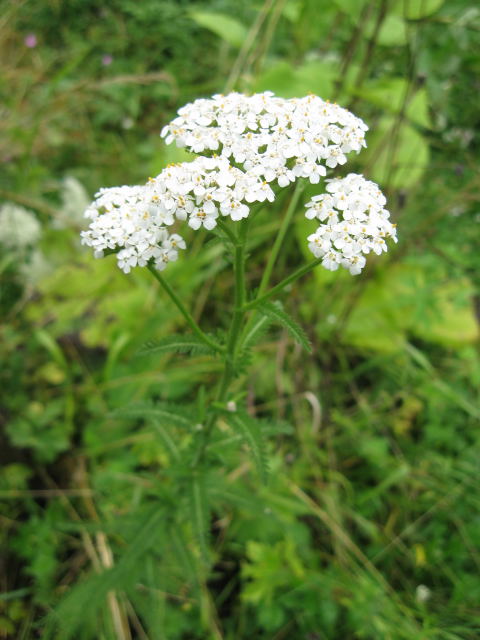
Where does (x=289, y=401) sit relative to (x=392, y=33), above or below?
below

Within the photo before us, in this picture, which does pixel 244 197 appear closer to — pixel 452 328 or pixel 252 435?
pixel 252 435

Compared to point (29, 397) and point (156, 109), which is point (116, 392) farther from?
point (156, 109)

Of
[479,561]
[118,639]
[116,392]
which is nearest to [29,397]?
[116,392]

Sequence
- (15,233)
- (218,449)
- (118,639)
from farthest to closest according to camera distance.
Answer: (15,233) < (118,639) < (218,449)

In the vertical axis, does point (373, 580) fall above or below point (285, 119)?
below

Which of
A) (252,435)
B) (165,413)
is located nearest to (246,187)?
(252,435)

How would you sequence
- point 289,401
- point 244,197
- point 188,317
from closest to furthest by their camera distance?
point 244,197 → point 188,317 → point 289,401

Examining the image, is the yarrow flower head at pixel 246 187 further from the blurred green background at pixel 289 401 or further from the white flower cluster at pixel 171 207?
the blurred green background at pixel 289 401
